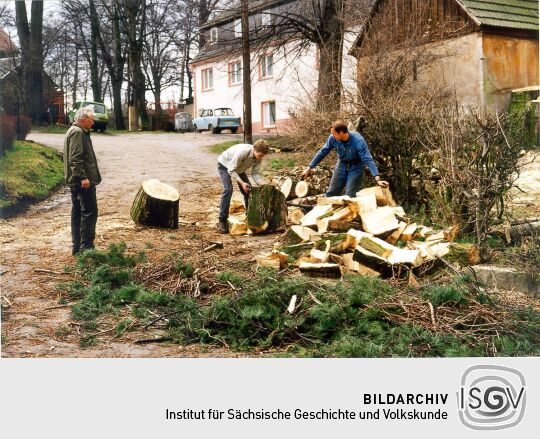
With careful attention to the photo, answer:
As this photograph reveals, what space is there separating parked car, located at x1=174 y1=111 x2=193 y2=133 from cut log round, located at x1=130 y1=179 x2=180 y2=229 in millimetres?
1364

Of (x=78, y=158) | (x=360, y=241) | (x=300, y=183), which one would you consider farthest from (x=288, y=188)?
(x=78, y=158)

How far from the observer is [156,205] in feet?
27.9

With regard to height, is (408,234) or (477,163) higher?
(477,163)

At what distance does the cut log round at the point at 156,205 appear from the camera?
329 inches

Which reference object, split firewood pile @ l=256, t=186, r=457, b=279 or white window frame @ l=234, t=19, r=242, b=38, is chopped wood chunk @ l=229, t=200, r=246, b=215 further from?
white window frame @ l=234, t=19, r=242, b=38

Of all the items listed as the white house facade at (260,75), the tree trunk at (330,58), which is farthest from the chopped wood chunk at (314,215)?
the tree trunk at (330,58)

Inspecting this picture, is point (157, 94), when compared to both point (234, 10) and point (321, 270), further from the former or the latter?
point (321, 270)

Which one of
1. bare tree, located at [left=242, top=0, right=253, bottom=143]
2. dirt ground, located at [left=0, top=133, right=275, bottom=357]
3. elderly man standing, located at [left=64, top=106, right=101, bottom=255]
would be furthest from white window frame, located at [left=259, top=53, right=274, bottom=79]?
elderly man standing, located at [left=64, top=106, right=101, bottom=255]

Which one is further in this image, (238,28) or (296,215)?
(238,28)

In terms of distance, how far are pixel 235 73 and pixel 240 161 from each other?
191 inches

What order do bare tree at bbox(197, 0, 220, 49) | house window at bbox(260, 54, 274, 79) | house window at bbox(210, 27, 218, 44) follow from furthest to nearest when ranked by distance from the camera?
house window at bbox(260, 54, 274, 79) → house window at bbox(210, 27, 218, 44) → bare tree at bbox(197, 0, 220, 49)
